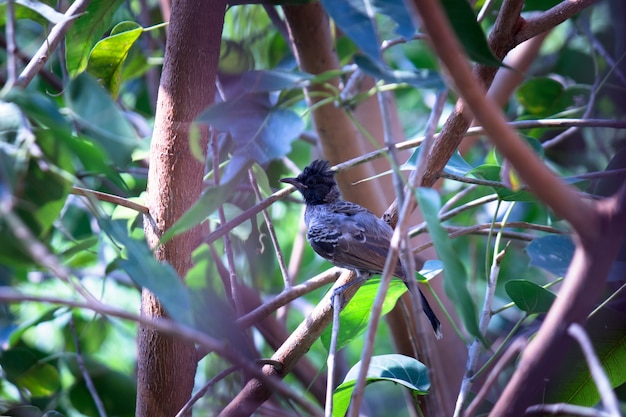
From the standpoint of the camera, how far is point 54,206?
1220 mm

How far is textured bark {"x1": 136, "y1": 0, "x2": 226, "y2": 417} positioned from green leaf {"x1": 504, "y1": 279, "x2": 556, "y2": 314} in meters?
0.89

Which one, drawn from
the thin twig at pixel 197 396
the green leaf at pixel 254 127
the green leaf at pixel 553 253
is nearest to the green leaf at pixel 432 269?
the green leaf at pixel 553 253

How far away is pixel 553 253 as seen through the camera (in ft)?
6.42

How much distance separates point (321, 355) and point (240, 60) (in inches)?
87.9

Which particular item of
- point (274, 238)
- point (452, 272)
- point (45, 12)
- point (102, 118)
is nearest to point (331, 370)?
point (452, 272)

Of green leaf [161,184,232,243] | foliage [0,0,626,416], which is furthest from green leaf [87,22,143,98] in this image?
green leaf [161,184,232,243]

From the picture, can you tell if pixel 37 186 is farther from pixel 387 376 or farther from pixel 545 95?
pixel 545 95

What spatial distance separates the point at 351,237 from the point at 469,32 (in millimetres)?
1582

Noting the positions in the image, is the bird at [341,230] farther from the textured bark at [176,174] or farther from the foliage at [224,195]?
the textured bark at [176,174]

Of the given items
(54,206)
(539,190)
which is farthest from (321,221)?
(539,190)

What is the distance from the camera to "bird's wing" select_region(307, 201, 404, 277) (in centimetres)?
250

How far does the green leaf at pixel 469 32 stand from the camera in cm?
118

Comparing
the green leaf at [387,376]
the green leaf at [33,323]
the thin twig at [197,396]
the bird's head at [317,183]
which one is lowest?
the green leaf at [387,376]

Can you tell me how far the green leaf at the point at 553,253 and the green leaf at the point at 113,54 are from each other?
1450 millimetres
